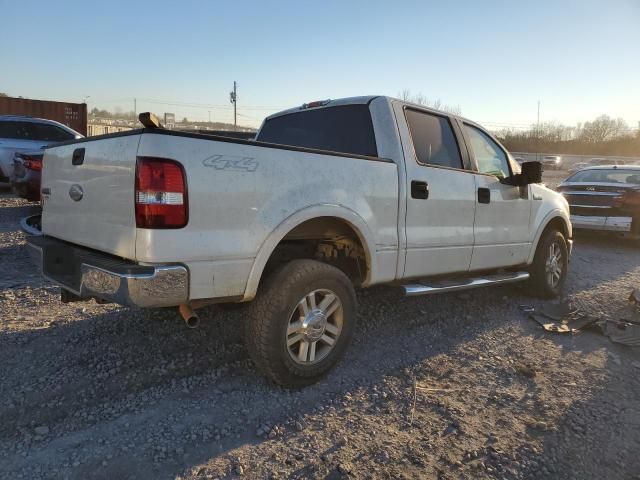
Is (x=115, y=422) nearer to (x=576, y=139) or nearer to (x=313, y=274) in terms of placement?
(x=313, y=274)

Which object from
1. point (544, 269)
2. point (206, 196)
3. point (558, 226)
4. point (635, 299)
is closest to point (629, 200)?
point (558, 226)

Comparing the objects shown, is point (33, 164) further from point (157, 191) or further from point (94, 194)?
point (157, 191)

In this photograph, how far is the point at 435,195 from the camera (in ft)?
12.6

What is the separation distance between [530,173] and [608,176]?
6.36 meters

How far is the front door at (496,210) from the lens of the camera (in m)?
4.38

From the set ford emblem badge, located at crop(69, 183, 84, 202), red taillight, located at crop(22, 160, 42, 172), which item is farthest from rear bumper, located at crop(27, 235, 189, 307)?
red taillight, located at crop(22, 160, 42, 172)

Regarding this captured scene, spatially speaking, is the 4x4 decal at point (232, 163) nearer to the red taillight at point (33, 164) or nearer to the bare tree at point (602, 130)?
the red taillight at point (33, 164)

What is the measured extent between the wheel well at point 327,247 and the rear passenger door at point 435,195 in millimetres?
405

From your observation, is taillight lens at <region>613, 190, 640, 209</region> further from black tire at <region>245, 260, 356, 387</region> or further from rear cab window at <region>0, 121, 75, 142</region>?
rear cab window at <region>0, 121, 75, 142</region>

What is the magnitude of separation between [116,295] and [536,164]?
4030 mm

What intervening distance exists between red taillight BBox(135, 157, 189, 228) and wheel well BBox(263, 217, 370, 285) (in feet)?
2.92

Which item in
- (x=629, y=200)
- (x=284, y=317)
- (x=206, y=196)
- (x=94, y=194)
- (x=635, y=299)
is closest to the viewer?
(x=206, y=196)

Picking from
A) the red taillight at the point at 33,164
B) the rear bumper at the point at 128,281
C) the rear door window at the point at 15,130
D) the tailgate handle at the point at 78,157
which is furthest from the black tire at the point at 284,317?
the rear door window at the point at 15,130

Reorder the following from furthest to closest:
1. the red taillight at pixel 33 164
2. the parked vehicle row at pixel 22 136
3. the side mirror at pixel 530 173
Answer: the parked vehicle row at pixel 22 136
the red taillight at pixel 33 164
the side mirror at pixel 530 173
